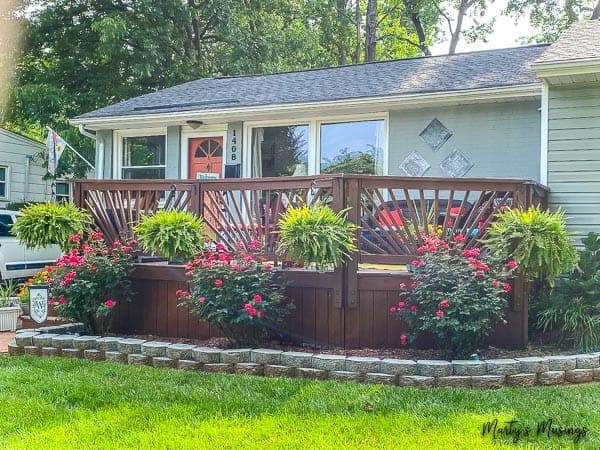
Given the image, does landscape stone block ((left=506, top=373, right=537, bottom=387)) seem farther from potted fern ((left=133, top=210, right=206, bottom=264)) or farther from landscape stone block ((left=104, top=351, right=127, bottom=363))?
landscape stone block ((left=104, top=351, right=127, bottom=363))

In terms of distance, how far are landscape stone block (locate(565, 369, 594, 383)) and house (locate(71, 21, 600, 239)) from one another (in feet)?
6.67

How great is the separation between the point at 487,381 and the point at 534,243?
1.09m

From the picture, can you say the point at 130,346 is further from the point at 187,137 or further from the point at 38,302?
the point at 187,137

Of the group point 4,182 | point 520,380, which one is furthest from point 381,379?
point 4,182

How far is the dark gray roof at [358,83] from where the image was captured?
7.37 m

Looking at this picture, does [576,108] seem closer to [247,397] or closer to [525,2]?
[247,397]

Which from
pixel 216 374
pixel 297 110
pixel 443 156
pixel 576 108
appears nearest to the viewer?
pixel 216 374

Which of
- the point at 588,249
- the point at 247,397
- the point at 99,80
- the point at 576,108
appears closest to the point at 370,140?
the point at 576,108

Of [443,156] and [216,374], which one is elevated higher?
[443,156]

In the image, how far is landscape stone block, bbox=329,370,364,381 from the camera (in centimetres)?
391

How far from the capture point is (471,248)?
4586 millimetres

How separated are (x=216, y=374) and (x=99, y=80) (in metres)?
12.5

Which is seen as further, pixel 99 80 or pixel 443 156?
pixel 99 80

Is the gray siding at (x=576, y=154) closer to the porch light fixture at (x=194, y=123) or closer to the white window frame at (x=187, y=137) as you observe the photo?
the white window frame at (x=187, y=137)
